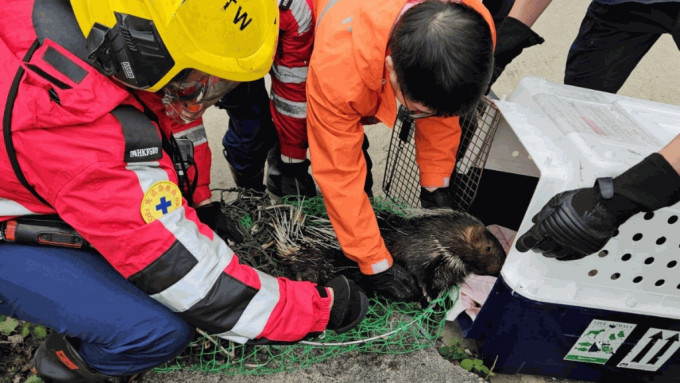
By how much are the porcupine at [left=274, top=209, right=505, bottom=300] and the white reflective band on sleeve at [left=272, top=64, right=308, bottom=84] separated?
72cm

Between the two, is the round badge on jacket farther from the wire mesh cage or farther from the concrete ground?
the wire mesh cage

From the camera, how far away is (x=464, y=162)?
293cm

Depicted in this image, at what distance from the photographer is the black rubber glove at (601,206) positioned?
1.72 meters

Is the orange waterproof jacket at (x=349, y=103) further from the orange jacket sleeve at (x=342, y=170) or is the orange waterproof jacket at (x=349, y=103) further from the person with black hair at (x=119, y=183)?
the person with black hair at (x=119, y=183)

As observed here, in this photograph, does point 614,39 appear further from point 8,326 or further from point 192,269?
point 8,326

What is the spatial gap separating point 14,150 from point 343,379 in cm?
167

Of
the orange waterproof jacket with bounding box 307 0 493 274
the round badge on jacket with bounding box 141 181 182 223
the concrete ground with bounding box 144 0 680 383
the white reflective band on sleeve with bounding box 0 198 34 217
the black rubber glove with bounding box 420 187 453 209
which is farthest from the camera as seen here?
the black rubber glove with bounding box 420 187 453 209

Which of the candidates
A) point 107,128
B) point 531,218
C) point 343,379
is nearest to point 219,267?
point 107,128

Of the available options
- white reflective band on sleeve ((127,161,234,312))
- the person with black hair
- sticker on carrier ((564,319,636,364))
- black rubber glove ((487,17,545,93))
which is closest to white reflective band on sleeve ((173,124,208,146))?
the person with black hair

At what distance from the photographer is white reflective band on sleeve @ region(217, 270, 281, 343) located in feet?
6.10

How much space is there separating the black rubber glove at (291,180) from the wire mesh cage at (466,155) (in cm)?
52

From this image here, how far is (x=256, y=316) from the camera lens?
6.16 ft

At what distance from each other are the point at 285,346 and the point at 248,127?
1315mm

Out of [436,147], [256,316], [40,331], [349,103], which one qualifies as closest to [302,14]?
[349,103]
